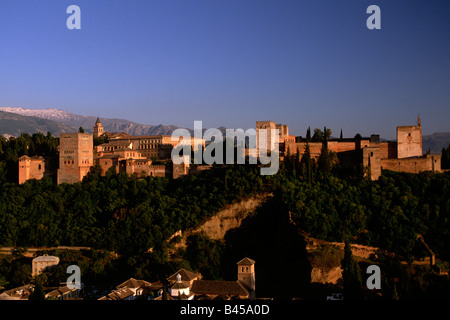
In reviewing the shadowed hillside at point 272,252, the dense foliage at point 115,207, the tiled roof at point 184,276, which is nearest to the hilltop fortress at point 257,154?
the dense foliage at point 115,207

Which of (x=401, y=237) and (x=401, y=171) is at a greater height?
(x=401, y=171)

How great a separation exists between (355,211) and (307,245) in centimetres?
357

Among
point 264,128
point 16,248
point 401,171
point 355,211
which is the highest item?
point 264,128

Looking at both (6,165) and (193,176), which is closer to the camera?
(193,176)

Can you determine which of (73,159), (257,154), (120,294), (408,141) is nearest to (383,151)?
(408,141)

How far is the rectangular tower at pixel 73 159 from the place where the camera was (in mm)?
35594

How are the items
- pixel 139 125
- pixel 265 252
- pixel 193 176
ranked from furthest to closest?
pixel 139 125 → pixel 193 176 → pixel 265 252

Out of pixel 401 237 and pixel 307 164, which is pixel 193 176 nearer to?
pixel 307 164

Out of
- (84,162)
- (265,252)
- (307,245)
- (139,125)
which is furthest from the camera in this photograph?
(139,125)

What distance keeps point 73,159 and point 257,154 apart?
12.9 m

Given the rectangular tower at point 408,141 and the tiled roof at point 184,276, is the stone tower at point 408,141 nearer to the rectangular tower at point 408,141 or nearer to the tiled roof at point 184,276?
the rectangular tower at point 408,141
